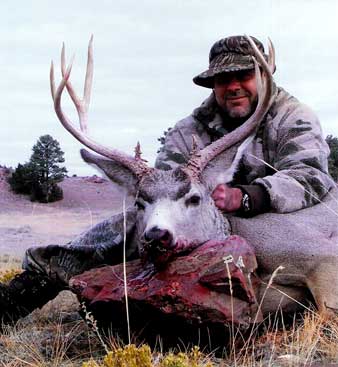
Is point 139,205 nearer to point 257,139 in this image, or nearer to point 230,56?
point 257,139

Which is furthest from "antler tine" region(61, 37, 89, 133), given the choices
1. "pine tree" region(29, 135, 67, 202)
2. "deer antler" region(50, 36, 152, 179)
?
"pine tree" region(29, 135, 67, 202)

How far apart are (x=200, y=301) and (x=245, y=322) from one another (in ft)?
1.05

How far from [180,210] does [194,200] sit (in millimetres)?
188

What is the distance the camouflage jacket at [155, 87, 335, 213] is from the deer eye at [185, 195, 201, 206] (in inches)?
17.2

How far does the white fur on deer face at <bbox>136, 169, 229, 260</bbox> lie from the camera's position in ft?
16.2

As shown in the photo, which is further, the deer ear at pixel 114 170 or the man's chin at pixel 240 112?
the man's chin at pixel 240 112

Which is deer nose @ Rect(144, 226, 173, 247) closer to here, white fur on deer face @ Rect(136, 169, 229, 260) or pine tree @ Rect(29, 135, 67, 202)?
white fur on deer face @ Rect(136, 169, 229, 260)

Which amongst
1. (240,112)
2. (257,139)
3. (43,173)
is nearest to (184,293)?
(257,139)

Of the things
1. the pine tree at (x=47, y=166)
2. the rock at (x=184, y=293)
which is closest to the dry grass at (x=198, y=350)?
the rock at (x=184, y=293)

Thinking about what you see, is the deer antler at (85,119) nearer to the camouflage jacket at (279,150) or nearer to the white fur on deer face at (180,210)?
the white fur on deer face at (180,210)

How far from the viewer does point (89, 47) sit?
5949 millimetres

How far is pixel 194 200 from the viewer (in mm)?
5262

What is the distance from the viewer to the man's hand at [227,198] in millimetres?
5377

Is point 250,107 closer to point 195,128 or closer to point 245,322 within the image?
point 195,128
